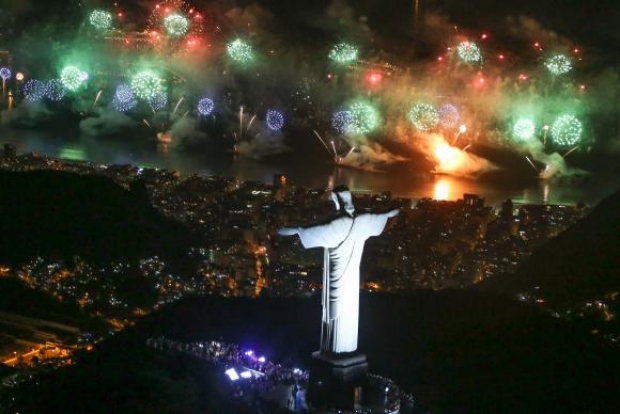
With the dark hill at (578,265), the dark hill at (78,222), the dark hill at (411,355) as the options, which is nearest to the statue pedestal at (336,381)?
the dark hill at (411,355)

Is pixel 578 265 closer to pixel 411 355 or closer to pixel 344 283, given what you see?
pixel 411 355

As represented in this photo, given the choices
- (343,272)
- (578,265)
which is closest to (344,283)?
(343,272)

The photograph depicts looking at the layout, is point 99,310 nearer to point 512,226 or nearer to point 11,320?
point 11,320

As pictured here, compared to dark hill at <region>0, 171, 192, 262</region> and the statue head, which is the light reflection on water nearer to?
dark hill at <region>0, 171, 192, 262</region>

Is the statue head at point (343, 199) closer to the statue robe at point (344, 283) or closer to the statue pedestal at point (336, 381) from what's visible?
the statue robe at point (344, 283)

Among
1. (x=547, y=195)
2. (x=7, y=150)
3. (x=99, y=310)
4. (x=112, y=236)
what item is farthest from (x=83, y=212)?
(x=547, y=195)

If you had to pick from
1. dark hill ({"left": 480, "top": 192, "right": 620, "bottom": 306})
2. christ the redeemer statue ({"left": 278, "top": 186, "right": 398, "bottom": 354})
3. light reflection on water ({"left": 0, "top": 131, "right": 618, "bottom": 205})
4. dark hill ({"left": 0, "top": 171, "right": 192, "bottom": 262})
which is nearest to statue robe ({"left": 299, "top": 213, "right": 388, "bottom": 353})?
christ the redeemer statue ({"left": 278, "top": 186, "right": 398, "bottom": 354})
